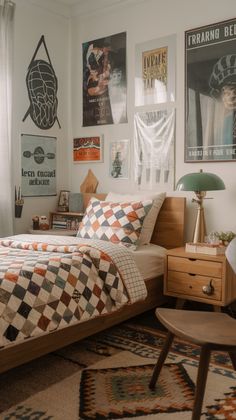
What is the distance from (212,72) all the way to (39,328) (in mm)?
2262

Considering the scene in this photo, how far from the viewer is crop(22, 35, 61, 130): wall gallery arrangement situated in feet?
12.7

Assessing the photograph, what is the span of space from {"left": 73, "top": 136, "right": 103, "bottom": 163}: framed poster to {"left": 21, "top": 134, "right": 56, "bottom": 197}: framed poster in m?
0.22

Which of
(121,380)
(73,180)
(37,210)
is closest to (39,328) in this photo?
(121,380)

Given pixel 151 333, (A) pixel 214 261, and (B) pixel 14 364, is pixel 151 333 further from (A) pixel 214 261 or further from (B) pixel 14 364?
(B) pixel 14 364

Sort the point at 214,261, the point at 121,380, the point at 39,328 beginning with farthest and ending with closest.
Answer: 1. the point at 214,261
2. the point at 121,380
3. the point at 39,328

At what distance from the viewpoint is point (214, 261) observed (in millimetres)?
2803

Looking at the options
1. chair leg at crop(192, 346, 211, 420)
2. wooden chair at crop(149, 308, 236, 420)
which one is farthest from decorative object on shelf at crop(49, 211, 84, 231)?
chair leg at crop(192, 346, 211, 420)

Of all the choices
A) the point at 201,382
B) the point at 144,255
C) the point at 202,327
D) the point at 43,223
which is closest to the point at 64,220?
the point at 43,223

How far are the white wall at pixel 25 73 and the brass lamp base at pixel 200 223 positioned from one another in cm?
155

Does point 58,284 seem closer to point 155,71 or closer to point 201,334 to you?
point 201,334

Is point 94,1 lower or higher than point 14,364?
higher

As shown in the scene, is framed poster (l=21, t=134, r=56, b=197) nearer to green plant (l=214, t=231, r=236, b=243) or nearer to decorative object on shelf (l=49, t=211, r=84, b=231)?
decorative object on shelf (l=49, t=211, r=84, b=231)

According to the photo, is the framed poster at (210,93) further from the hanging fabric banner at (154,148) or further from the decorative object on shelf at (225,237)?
the decorative object on shelf at (225,237)

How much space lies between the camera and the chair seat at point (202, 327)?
5.40ft
